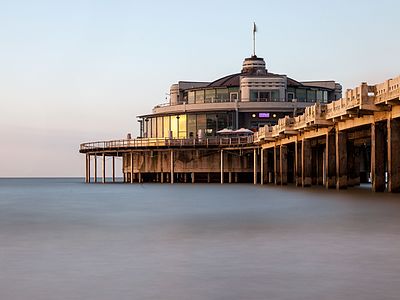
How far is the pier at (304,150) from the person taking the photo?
47.0 m

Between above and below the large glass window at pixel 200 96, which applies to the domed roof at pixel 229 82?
above

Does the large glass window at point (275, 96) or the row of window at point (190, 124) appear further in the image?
the row of window at point (190, 124)

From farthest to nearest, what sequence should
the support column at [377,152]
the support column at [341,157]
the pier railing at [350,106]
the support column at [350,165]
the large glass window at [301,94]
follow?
the large glass window at [301,94], the support column at [350,165], the support column at [341,157], the support column at [377,152], the pier railing at [350,106]

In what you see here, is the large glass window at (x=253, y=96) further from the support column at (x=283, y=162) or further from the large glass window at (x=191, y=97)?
the support column at (x=283, y=162)

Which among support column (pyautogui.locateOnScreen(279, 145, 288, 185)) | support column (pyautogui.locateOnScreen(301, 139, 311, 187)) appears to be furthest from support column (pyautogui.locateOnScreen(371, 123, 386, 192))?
support column (pyautogui.locateOnScreen(279, 145, 288, 185))

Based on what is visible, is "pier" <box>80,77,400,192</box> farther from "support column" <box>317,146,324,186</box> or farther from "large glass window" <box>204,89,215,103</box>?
"large glass window" <box>204,89,215,103</box>

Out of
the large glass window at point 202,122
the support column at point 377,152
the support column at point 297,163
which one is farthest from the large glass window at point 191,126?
the support column at point 377,152

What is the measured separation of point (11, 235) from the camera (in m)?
25.3

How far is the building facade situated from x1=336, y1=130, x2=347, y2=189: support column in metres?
45.9

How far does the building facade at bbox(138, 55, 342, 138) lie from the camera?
108188mm

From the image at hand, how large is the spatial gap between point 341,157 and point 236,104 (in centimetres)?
5183

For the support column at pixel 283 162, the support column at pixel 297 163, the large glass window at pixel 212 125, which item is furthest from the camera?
the large glass window at pixel 212 125

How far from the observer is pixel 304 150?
2749 inches

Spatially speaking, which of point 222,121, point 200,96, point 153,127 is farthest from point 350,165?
point 153,127
